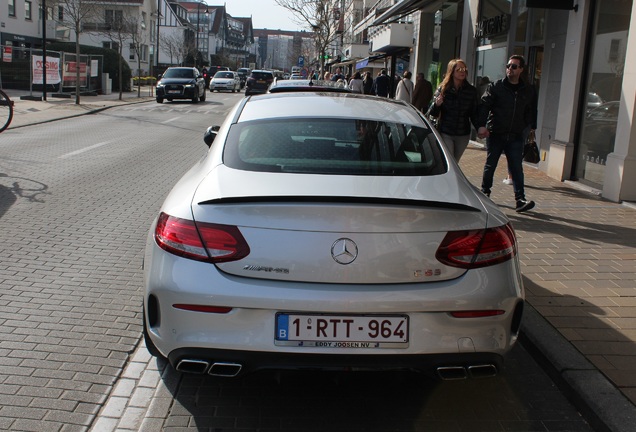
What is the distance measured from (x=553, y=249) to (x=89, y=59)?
30245 mm

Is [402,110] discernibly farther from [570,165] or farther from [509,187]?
[570,165]

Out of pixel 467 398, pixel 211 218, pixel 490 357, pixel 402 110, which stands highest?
pixel 402 110

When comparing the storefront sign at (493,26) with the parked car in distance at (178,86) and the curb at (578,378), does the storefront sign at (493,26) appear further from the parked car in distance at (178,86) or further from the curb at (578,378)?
the parked car in distance at (178,86)

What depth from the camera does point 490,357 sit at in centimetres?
332

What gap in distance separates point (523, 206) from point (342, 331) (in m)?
5.90

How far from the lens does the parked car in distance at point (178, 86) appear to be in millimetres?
32969

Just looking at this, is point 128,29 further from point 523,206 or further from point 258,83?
point 523,206

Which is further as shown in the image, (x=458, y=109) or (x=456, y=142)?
(x=456, y=142)

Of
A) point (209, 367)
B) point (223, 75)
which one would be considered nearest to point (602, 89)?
point (209, 367)

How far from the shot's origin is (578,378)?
3.81 m

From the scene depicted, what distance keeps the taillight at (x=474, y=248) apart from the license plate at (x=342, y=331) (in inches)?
14.1

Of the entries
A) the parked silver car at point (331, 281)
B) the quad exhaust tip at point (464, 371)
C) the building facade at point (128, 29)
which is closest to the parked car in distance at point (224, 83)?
the building facade at point (128, 29)

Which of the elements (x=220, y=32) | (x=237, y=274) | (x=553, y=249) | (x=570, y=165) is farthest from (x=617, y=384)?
(x=220, y=32)

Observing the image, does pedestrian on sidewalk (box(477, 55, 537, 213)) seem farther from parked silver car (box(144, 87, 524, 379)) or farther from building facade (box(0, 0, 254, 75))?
building facade (box(0, 0, 254, 75))
